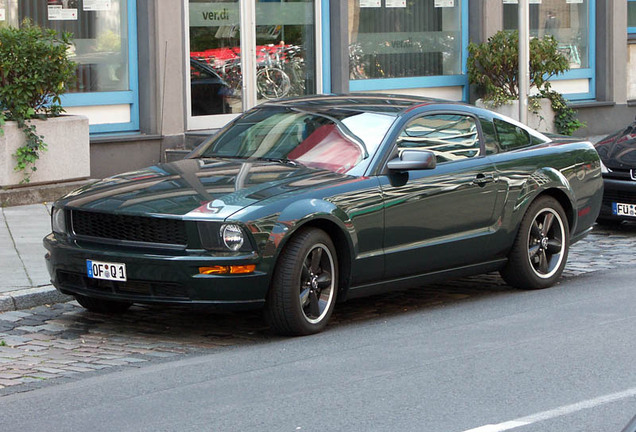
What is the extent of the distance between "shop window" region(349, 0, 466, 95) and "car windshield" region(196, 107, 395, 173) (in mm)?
9449

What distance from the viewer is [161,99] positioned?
15.5 meters

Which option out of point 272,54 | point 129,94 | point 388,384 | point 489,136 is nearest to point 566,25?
point 272,54

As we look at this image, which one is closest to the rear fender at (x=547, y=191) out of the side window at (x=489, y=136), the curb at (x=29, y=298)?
the side window at (x=489, y=136)

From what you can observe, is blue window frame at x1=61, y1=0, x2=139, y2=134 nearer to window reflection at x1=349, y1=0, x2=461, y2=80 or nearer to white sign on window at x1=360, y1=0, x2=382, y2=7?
window reflection at x1=349, y1=0, x2=461, y2=80

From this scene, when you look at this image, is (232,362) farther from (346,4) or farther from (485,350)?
(346,4)

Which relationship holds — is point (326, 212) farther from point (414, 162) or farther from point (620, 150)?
point (620, 150)

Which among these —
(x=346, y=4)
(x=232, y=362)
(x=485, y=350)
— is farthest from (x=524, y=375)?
(x=346, y=4)

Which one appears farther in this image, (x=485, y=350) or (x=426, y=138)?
(x=426, y=138)

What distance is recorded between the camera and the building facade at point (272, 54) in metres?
15.2

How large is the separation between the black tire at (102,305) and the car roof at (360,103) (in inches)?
79.5

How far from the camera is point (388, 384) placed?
20.6 feet

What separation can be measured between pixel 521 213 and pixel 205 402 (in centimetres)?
388

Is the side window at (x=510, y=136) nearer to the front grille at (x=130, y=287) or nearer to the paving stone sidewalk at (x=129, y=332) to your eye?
the paving stone sidewalk at (x=129, y=332)

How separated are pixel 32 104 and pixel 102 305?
5.60 metres
